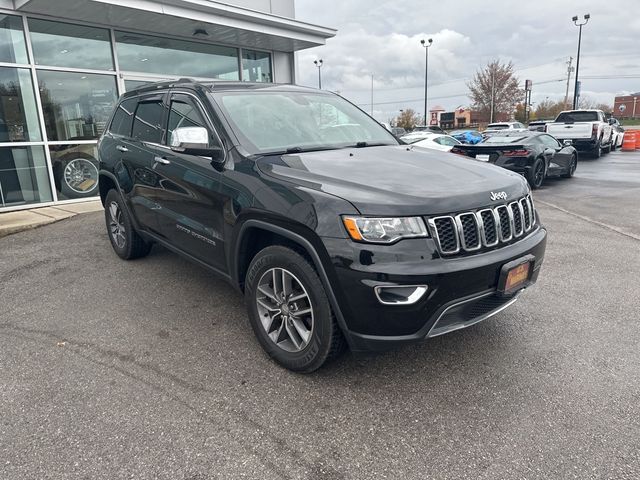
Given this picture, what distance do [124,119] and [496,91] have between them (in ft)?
201

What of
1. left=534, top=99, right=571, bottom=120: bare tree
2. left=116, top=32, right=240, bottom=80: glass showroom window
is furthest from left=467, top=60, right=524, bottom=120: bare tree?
left=116, top=32, right=240, bottom=80: glass showroom window

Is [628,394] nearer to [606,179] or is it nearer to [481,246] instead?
[481,246]

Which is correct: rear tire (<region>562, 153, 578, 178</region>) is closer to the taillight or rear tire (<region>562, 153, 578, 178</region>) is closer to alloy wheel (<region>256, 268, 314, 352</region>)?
the taillight

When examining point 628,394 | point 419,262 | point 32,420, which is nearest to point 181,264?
point 32,420

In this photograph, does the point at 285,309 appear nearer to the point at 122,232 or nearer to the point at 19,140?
the point at 122,232

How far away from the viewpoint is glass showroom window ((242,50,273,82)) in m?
12.0

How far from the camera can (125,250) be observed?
5371 mm

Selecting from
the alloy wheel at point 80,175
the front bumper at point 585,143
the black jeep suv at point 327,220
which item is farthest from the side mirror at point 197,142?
the front bumper at point 585,143

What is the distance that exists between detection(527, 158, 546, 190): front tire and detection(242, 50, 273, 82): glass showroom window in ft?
22.5

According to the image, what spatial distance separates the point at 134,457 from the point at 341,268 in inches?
54.5

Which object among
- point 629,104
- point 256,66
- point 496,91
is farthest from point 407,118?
point 256,66

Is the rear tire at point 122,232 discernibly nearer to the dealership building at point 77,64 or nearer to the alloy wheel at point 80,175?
the dealership building at point 77,64

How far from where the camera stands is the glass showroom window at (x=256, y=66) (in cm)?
1197

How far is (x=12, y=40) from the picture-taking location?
8281mm
